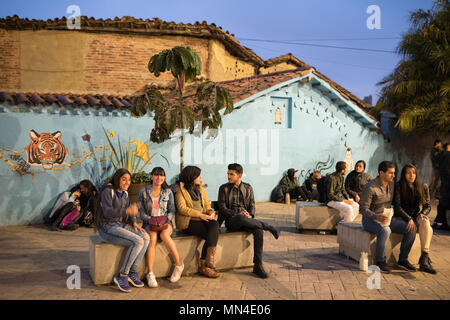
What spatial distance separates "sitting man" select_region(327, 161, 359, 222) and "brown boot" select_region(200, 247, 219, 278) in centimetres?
363

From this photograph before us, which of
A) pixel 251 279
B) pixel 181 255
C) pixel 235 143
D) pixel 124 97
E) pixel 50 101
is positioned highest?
pixel 124 97

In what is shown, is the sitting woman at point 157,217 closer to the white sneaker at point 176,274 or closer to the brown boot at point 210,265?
the white sneaker at point 176,274

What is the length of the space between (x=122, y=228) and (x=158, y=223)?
458 millimetres

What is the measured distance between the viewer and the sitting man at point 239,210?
228 inches

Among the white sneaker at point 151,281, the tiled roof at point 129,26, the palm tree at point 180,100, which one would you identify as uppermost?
the tiled roof at point 129,26

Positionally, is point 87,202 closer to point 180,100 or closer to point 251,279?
point 180,100

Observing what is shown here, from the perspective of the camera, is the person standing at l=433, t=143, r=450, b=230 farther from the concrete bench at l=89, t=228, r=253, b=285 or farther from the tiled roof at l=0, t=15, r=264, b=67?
the tiled roof at l=0, t=15, r=264, b=67

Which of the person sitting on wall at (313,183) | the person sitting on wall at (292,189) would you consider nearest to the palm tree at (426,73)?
the person sitting on wall at (313,183)

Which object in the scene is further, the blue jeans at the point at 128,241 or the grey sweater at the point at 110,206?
the grey sweater at the point at 110,206

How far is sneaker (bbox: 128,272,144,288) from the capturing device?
503cm

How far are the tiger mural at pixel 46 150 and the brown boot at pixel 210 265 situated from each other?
5.14 m

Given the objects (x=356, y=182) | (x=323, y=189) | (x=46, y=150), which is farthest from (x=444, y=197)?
(x=46, y=150)

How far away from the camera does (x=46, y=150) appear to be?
892cm

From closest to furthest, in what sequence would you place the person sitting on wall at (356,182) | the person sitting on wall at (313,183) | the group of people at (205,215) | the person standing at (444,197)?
the group of people at (205,215)
the person sitting on wall at (356,182)
the person standing at (444,197)
the person sitting on wall at (313,183)
